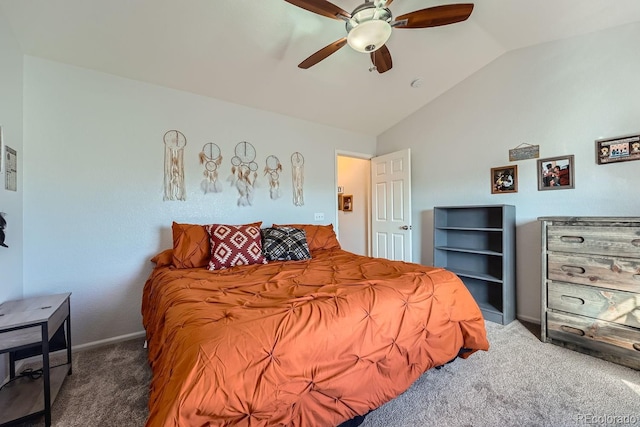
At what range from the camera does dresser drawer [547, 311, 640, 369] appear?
6.03ft

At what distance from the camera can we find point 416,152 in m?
3.73

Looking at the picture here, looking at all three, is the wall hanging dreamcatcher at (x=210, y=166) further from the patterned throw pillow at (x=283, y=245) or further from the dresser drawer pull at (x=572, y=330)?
the dresser drawer pull at (x=572, y=330)

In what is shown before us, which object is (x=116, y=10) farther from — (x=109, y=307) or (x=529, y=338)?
(x=529, y=338)

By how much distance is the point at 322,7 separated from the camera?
1578mm

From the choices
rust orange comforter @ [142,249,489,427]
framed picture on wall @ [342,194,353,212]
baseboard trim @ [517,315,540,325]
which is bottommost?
baseboard trim @ [517,315,540,325]

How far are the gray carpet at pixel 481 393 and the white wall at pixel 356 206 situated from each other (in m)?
2.67

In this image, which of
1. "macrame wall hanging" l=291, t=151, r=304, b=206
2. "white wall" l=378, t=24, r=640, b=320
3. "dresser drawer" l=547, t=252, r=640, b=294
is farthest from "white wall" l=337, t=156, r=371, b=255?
"dresser drawer" l=547, t=252, r=640, b=294

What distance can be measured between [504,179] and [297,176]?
2395 mm

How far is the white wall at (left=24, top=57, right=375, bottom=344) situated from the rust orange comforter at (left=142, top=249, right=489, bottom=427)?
89cm

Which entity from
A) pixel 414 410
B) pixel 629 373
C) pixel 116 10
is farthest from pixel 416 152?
pixel 116 10

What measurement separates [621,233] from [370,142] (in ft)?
9.73

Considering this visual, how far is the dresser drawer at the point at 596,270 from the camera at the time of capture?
6.13 feet

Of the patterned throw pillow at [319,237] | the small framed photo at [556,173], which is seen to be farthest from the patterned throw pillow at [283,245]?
the small framed photo at [556,173]

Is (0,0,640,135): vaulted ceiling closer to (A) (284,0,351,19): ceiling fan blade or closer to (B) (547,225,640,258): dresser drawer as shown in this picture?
(A) (284,0,351,19): ceiling fan blade
